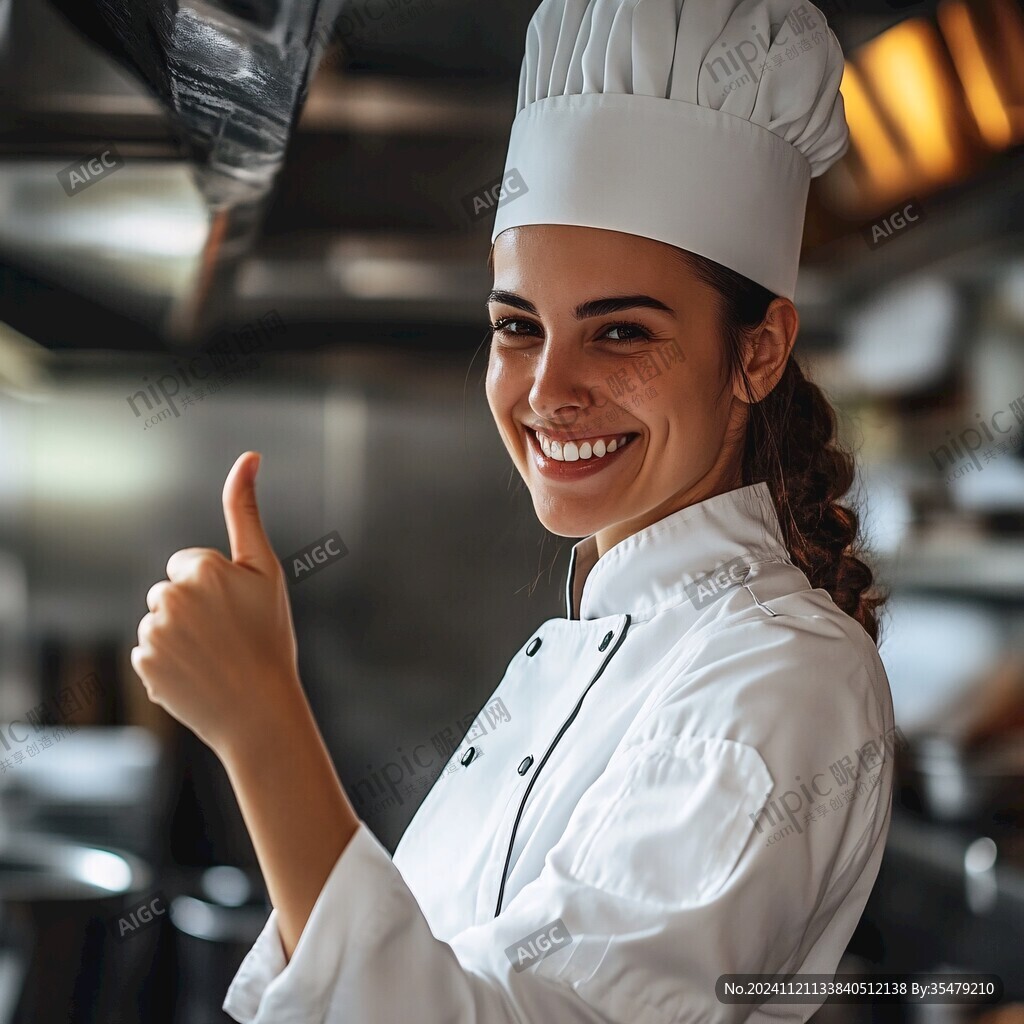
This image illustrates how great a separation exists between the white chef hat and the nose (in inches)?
3.4

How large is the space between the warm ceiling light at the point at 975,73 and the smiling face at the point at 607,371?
375 millimetres

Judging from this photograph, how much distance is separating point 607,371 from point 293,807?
1.07 ft

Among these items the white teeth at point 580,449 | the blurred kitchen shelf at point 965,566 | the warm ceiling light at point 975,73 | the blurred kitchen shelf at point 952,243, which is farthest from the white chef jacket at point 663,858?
the blurred kitchen shelf at point 965,566

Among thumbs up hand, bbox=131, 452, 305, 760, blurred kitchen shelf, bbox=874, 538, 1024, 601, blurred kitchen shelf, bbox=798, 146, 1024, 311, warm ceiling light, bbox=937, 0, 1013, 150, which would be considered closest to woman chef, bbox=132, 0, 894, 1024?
thumbs up hand, bbox=131, 452, 305, 760

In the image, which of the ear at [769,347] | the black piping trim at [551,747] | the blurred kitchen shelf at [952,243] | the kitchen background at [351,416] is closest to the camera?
the black piping trim at [551,747]

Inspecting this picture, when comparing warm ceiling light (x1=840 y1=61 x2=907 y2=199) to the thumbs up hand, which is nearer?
the thumbs up hand

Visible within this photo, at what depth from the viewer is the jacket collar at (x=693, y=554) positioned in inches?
26.4

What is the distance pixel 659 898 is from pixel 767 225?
17.3 inches

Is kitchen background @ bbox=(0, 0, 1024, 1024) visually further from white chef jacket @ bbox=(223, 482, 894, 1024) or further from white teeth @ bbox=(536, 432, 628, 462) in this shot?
white teeth @ bbox=(536, 432, 628, 462)

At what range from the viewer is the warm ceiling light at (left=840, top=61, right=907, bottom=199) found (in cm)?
105

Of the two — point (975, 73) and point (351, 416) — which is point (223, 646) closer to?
point (975, 73)

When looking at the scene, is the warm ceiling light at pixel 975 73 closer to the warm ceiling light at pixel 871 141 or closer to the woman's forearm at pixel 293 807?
the warm ceiling light at pixel 871 141

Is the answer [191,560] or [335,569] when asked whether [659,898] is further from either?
[335,569]

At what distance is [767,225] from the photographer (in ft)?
2.35
